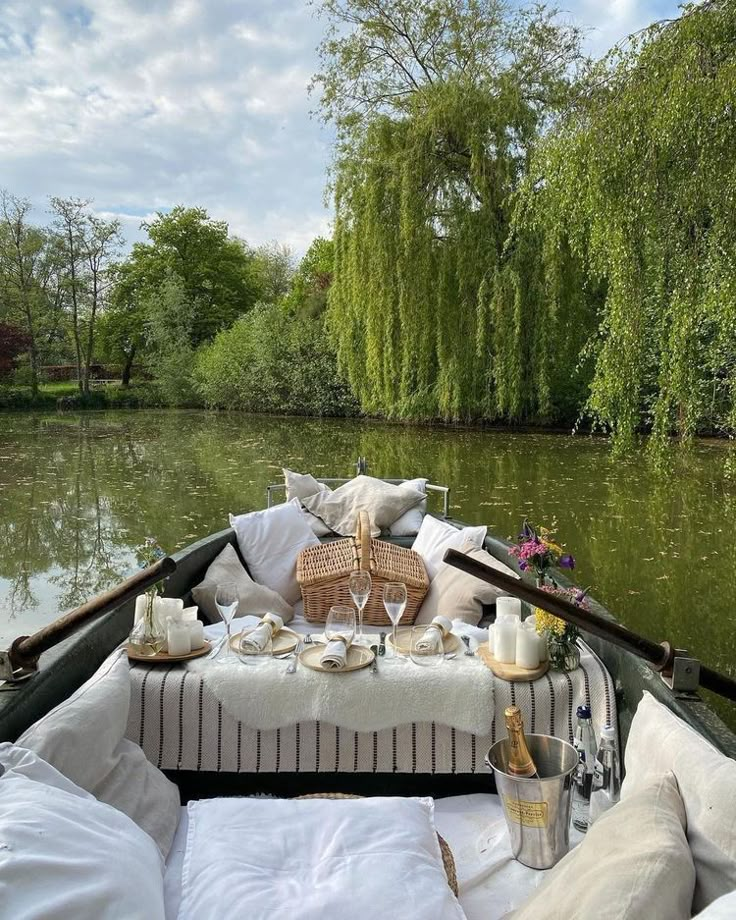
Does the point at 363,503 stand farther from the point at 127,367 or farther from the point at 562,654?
the point at 127,367

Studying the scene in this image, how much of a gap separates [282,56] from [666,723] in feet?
28.8

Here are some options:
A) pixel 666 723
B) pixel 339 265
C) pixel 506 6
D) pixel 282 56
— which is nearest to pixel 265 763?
pixel 666 723

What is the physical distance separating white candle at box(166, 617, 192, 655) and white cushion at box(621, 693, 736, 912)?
133 cm

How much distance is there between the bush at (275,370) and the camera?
19719mm

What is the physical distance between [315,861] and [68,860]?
1.81ft

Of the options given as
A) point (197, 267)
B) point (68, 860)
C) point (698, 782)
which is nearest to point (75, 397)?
point (197, 267)

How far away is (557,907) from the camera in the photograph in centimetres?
101

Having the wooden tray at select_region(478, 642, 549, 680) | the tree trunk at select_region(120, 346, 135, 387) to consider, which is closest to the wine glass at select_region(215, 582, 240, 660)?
the wooden tray at select_region(478, 642, 549, 680)

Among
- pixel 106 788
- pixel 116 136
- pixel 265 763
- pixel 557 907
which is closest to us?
pixel 557 907

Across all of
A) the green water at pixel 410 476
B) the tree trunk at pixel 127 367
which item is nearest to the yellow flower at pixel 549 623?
the green water at pixel 410 476

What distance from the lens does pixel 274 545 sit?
400 cm

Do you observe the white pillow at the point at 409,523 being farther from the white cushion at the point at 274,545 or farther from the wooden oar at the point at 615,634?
the wooden oar at the point at 615,634

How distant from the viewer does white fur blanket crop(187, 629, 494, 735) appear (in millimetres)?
1938

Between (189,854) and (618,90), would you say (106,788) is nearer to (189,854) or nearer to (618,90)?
(189,854)
